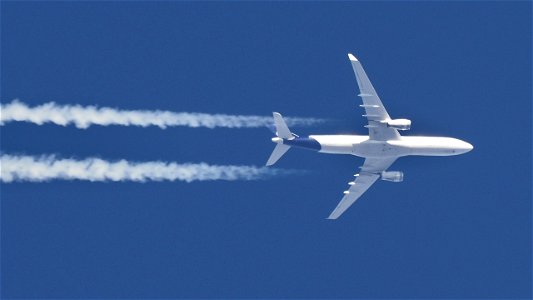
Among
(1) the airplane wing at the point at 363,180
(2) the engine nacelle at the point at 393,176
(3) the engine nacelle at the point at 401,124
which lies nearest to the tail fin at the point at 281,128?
(3) the engine nacelle at the point at 401,124

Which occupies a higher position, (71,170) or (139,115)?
(139,115)

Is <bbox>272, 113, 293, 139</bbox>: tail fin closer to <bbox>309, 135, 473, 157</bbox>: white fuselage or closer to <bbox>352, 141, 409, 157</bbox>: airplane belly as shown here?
<bbox>309, 135, 473, 157</bbox>: white fuselage

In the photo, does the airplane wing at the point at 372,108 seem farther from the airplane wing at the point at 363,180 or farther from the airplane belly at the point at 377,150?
the airplane wing at the point at 363,180

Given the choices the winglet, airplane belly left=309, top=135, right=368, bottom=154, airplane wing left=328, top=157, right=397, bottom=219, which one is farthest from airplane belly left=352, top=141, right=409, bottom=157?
the winglet

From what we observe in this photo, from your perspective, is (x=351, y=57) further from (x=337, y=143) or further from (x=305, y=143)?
(x=305, y=143)

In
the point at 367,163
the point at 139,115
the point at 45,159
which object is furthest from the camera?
the point at 367,163

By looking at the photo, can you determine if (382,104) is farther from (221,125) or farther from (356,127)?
(221,125)

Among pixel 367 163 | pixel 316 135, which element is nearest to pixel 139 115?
pixel 316 135

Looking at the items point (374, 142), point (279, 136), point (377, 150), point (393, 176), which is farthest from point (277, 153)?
point (393, 176)
